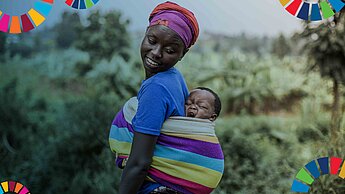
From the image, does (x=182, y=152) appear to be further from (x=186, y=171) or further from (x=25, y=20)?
(x=25, y=20)

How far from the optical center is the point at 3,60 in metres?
5.23

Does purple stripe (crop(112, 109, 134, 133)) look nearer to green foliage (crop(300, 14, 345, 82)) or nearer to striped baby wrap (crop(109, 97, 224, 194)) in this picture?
striped baby wrap (crop(109, 97, 224, 194))

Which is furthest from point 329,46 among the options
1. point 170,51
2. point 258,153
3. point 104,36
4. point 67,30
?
point 170,51

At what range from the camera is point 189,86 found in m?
5.42

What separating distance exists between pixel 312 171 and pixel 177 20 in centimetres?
175

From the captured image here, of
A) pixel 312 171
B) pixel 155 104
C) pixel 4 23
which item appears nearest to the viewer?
pixel 155 104

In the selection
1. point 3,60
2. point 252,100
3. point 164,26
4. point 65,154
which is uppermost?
point 164,26

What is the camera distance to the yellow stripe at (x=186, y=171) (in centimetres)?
222

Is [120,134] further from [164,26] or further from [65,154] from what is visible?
[65,154]

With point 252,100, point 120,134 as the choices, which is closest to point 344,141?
point 252,100

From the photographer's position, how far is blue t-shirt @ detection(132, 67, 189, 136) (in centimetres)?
213

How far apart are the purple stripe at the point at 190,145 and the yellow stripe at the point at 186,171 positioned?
6cm

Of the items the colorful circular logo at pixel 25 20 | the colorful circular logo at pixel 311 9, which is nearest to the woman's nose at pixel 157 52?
the colorful circular logo at pixel 311 9

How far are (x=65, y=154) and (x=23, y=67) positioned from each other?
94cm
